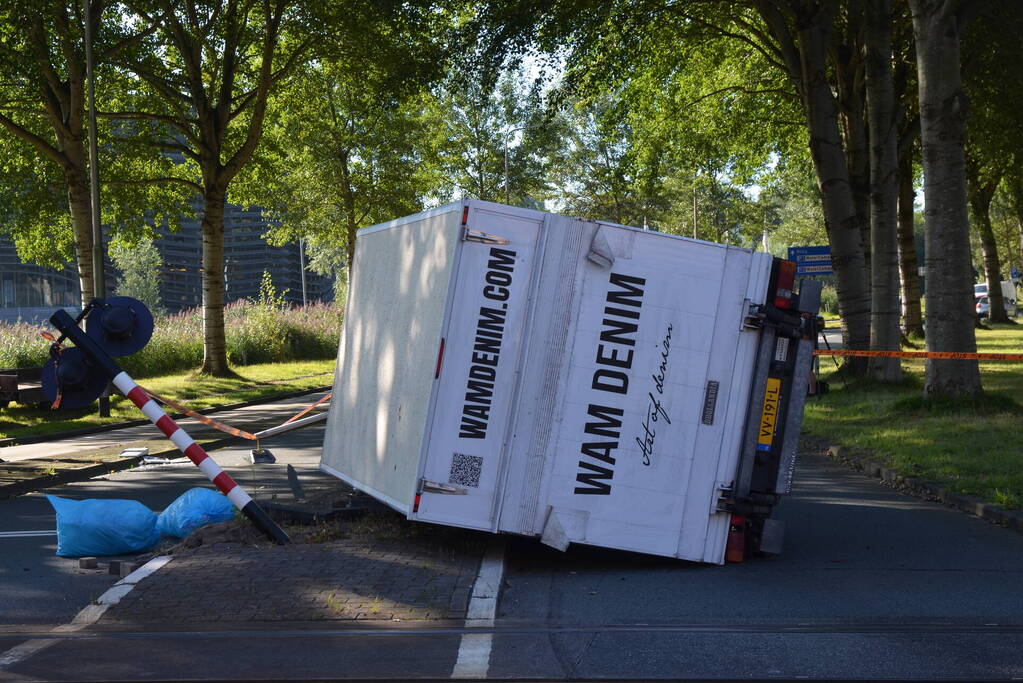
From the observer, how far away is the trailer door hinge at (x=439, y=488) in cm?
715

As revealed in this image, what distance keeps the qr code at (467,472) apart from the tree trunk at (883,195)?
13554 millimetres

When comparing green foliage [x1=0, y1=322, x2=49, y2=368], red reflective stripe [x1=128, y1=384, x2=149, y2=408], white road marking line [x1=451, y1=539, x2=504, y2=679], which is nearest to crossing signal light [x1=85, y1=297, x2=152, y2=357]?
red reflective stripe [x1=128, y1=384, x2=149, y2=408]

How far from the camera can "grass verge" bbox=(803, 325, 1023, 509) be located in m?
10.3

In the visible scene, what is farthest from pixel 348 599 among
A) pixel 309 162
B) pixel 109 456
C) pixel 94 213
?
pixel 309 162

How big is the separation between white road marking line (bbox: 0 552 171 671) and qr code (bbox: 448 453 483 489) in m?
1.96

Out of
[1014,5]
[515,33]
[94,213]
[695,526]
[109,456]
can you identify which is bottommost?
[109,456]

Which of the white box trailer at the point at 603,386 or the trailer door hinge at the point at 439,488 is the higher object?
the white box trailer at the point at 603,386

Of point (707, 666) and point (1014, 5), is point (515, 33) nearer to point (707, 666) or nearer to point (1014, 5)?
point (1014, 5)

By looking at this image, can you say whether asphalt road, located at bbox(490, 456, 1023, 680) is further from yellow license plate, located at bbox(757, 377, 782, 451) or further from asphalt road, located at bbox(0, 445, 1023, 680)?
yellow license plate, located at bbox(757, 377, 782, 451)

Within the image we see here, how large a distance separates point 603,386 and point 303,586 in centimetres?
230

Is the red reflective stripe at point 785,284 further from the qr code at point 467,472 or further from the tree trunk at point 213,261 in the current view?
the tree trunk at point 213,261

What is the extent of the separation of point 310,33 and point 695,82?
1024 cm

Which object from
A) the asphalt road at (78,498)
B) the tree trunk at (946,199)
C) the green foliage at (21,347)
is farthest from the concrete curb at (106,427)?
the tree trunk at (946,199)

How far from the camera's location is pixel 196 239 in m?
100
